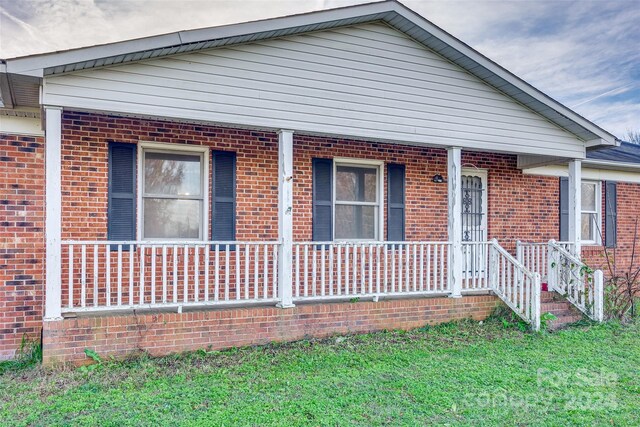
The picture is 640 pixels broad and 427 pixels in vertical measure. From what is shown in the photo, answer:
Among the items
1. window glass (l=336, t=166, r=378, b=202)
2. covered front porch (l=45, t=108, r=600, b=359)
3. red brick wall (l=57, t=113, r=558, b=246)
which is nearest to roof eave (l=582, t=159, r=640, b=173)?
red brick wall (l=57, t=113, r=558, b=246)

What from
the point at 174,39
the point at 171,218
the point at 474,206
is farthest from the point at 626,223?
the point at 174,39

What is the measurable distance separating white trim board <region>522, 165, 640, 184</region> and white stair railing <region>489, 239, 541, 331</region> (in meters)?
2.84

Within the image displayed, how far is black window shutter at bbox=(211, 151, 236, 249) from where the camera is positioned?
681 cm

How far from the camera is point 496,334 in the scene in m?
6.84

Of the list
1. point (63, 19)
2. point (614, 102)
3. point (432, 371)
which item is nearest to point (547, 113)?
point (432, 371)

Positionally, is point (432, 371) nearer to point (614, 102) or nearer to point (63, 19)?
point (63, 19)

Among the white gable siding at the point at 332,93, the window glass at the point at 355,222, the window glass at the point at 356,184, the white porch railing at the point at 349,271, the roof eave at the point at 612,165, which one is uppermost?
the white gable siding at the point at 332,93

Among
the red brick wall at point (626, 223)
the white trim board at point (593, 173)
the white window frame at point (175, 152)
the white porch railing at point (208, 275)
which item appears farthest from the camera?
the red brick wall at point (626, 223)

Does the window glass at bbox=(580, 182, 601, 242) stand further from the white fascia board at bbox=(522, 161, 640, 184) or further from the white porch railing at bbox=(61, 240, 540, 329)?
the white porch railing at bbox=(61, 240, 540, 329)

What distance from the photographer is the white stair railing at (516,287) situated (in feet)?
22.9

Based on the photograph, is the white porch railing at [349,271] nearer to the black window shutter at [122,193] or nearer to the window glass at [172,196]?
the window glass at [172,196]

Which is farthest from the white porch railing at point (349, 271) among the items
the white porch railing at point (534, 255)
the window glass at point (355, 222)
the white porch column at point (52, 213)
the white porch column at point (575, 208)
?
the white porch column at point (52, 213)

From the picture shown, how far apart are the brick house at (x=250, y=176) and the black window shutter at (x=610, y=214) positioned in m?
2.99

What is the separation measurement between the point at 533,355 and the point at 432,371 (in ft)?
5.53
